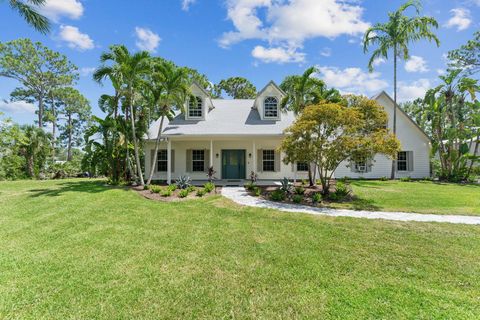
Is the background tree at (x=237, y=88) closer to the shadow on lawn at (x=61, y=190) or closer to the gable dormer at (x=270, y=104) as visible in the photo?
the gable dormer at (x=270, y=104)

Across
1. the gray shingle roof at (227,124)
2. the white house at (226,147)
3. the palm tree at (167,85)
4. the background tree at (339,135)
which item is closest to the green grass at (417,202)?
the background tree at (339,135)

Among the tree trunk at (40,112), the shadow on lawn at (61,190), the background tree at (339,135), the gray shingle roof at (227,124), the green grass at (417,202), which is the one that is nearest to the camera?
the green grass at (417,202)

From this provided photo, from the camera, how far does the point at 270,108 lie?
1584 cm

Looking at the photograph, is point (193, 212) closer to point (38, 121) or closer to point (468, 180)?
point (468, 180)

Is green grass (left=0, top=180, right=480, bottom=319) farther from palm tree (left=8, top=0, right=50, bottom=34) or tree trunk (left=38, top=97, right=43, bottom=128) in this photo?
tree trunk (left=38, top=97, right=43, bottom=128)

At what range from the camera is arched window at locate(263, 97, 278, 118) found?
15.8 metres

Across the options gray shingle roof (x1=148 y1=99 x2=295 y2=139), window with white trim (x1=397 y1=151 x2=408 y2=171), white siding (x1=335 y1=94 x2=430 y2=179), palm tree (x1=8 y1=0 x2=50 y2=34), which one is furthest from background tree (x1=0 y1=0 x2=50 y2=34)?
window with white trim (x1=397 y1=151 x2=408 y2=171)

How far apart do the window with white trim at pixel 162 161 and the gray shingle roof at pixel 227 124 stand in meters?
1.51

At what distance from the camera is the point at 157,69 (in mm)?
12156

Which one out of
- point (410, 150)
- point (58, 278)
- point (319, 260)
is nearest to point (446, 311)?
point (319, 260)

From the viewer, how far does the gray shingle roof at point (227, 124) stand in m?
14.0

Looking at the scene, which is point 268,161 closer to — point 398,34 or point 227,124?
point 227,124

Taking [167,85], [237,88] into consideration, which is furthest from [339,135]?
[237,88]

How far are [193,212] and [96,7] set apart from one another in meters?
9.89
